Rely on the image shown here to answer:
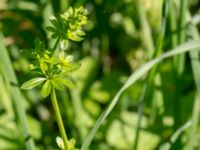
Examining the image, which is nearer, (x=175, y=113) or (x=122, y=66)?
(x=175, y=113)

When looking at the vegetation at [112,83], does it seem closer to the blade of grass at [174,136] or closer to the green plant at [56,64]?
the blade of grass at [174,136]

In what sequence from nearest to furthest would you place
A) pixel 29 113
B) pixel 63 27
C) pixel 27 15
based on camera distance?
pixel 63 27 < pixel 29 113 < pixel 27 15

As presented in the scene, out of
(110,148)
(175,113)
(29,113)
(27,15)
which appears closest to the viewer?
(175,113)

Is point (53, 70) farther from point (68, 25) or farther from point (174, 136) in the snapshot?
point (174, 136)


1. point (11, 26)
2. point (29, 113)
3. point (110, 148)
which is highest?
point (11, 26)

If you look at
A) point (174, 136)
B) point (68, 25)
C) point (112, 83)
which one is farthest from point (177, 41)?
point (112, 83)

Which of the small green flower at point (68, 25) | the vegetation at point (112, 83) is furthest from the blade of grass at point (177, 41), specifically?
the small green flower at point (68, 25)

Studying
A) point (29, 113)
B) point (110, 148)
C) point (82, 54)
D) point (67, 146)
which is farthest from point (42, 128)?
point (67, 146)

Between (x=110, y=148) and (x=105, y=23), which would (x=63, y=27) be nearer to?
(x=110, y=148)
